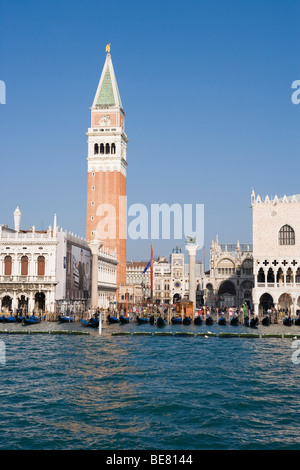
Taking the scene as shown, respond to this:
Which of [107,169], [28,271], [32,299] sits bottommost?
[32,299]

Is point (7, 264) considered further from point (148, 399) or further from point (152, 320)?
point (148, 399)

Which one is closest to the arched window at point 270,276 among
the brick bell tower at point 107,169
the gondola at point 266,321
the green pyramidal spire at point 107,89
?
the gondola at point 266,321

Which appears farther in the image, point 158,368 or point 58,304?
point 58,304

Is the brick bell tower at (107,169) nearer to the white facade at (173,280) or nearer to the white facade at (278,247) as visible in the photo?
the white facade at (173,280)

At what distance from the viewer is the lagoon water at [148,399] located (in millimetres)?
11242

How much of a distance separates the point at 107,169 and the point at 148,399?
61948mm

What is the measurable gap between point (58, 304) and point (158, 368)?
30996 mm

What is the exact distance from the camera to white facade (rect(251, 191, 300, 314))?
5312 centimetres

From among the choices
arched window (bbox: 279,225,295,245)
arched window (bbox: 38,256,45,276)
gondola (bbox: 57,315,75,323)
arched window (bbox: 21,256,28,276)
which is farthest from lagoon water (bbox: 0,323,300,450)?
arched window (bbox: 279,225,295,245)

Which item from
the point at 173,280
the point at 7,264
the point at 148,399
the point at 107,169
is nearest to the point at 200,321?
the point at 7,264

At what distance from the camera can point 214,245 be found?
8438cm

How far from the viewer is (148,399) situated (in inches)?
582

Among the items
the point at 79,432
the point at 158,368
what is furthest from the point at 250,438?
the point at 158,368
